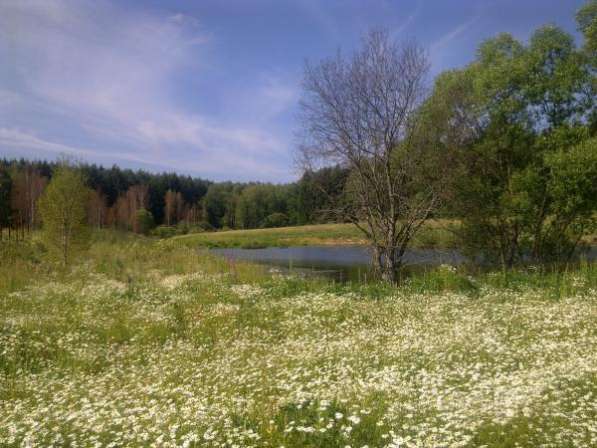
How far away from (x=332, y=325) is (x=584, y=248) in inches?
583

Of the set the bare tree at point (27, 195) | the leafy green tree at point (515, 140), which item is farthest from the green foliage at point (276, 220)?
the leafy green tree at point (515, 140)

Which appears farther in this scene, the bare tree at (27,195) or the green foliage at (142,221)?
the green foliage at (142,221)

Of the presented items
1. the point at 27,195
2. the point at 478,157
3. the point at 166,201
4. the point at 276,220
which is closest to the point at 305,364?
the point at 478,157

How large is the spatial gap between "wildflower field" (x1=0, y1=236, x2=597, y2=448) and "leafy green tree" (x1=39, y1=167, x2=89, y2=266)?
5.11 meters

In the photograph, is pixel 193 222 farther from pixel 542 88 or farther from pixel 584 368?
pixel 584 368

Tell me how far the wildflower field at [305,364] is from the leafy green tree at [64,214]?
5.11m

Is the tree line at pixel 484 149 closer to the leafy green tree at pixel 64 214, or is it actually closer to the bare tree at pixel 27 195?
the leafy green tree at pixel 64 214

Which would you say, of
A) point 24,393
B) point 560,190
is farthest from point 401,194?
point 24,393

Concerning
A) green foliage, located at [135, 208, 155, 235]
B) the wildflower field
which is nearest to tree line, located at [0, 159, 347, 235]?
green foliage, located at [135, 208, 155, 235]

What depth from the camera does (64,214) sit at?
19062mm

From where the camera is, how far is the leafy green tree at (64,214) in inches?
747

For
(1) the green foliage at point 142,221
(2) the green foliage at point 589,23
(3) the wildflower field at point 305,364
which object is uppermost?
(2) the green foliage at point 589,23

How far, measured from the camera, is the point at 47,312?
11.1m

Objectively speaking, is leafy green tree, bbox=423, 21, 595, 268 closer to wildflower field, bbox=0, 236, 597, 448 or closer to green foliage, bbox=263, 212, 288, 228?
wildflower field, bbox=0, 236, 597, 448
